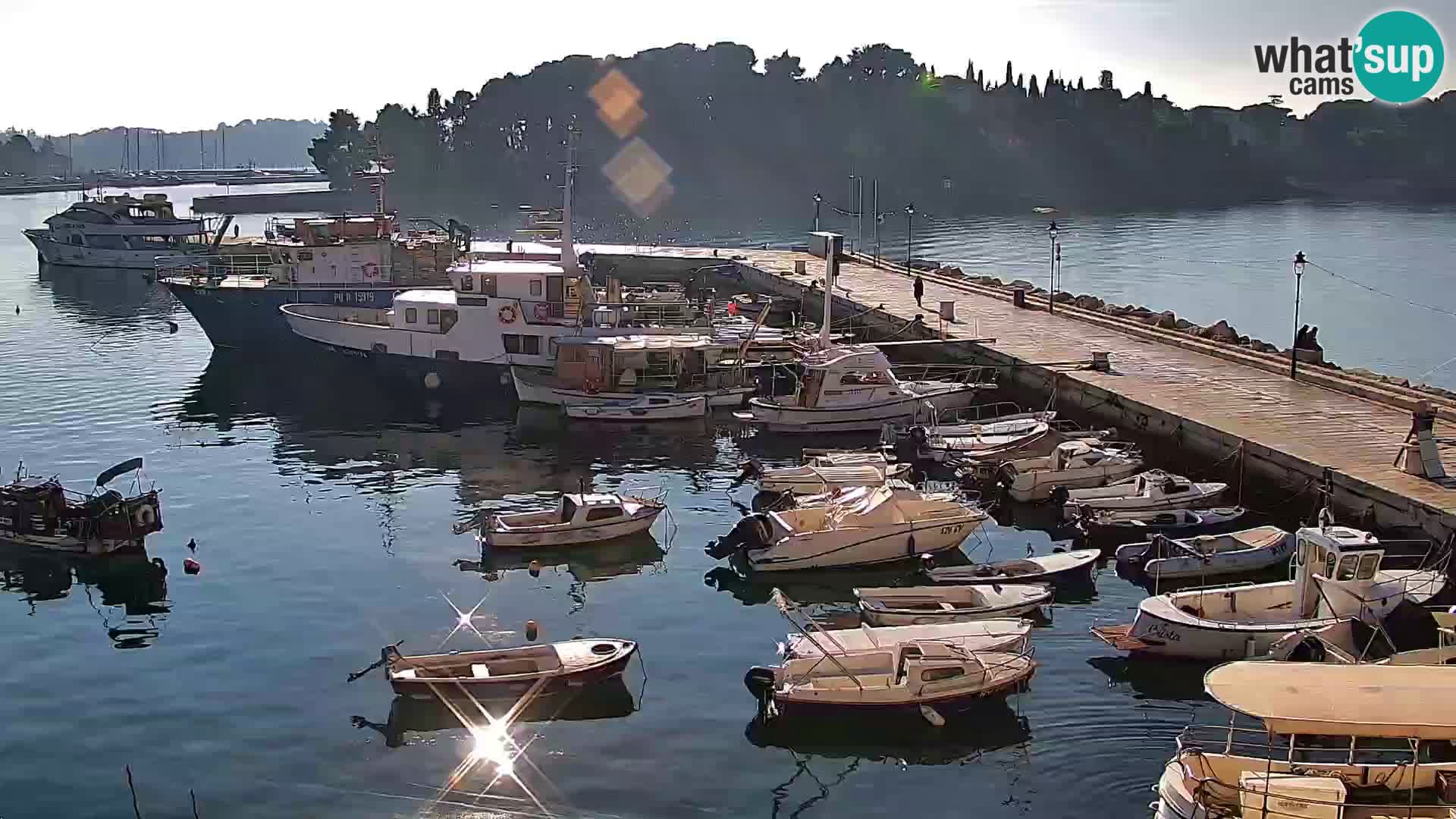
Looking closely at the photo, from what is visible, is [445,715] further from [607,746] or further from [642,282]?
[642,282]

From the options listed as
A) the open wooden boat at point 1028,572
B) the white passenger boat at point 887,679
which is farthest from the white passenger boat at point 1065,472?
the white passenger boat at point 887,679

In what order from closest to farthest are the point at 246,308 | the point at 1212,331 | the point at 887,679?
1. the point at 887,679
2. the point at 1212,331
3. the point at 246,308

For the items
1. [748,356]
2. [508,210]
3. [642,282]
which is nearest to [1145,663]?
[748,356]

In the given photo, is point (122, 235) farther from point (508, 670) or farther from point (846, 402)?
point (508, 670)

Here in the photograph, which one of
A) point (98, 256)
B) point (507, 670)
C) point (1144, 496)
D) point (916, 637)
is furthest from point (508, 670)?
point (98, 256)

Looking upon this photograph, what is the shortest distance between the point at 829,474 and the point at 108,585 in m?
16.8

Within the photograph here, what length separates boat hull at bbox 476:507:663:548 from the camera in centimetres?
3150

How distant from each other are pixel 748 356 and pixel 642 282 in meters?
32.1

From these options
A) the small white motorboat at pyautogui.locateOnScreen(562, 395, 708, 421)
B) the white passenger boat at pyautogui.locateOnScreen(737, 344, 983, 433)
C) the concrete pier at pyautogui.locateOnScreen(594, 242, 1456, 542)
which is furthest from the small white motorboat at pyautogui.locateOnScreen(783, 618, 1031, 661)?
the small white motorboat at pyautogui.locateOnScreen(562, 395, 708, 421)

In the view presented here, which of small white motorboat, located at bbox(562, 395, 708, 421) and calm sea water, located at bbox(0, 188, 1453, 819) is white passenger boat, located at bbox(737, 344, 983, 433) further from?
small white motorboat, located at bbox(562, 395, 708, 421)

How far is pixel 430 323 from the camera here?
5156cm

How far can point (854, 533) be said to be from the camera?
29.7 m

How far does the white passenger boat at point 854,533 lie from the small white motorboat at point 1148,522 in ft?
9.08

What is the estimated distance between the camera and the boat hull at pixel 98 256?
340 ft
